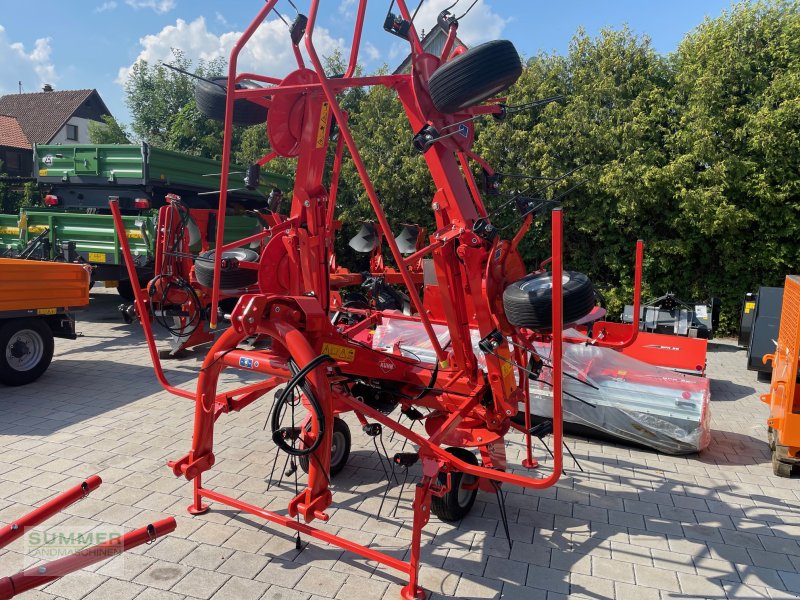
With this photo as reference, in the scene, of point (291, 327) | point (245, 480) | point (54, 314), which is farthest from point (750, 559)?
point (54, 314)

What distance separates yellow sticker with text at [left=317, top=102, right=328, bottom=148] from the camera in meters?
4.15

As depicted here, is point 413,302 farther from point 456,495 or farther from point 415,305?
point 456,495

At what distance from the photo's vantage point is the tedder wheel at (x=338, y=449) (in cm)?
474

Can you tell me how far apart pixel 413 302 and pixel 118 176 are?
8.05 metres

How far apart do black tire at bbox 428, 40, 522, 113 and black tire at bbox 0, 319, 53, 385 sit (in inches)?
239

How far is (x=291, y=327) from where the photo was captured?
3.36m

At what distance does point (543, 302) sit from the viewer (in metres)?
3.28

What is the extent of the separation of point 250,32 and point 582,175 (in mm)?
9710

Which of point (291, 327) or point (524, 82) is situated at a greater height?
point (524, 82)

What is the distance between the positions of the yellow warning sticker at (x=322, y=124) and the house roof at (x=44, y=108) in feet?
111

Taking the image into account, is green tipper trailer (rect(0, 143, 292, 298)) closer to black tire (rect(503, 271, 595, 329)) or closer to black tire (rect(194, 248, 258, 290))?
black tire (rect(194, 248, 258, 290))

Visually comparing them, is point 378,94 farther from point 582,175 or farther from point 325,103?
point 325,103

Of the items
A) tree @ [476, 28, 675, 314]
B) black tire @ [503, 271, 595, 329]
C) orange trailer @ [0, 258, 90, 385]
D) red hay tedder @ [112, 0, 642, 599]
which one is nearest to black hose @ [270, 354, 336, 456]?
red hay tedder @ [112, 0, 642, 599]
